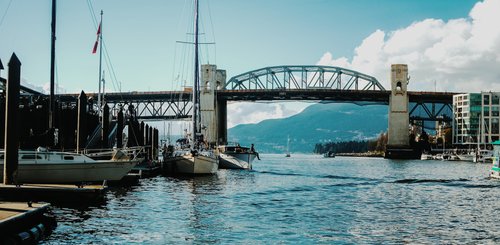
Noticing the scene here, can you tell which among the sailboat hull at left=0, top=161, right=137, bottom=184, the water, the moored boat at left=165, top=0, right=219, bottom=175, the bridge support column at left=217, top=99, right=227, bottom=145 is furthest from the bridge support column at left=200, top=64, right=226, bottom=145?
the sailboat hull at left=0, top=161, right=137, bottom=184

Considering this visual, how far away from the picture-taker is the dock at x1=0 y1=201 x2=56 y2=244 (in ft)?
61.6

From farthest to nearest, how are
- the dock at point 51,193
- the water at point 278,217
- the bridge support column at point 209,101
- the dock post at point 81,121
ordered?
1. the bridge support column at point 209,101
2. the dock post at point 81,121
3. the dock at point 51,193
4. the water at point 278,217

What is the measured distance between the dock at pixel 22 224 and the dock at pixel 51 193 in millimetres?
4272

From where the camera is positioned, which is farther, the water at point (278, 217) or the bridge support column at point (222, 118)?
the bridge support column at point (222, 118)

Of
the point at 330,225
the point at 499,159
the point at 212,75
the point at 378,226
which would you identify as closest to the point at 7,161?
the point at 330,225

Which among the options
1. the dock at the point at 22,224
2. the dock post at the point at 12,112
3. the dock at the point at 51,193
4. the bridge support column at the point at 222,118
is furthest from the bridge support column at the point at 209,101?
the dock at the point at 22,224

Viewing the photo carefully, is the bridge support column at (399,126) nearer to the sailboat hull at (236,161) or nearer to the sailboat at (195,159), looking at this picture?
the sailboat hull at (236,161)

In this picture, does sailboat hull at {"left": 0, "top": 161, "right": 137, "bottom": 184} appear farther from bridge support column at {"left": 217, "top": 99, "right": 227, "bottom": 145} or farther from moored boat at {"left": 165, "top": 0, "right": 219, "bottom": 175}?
bridge support column at {"left": 217, "top": 99, "right": 227, "bottom": 145}

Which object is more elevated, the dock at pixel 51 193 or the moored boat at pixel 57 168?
the moored boat at pixel 57 168

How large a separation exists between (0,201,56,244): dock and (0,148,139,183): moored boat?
40.5 ft

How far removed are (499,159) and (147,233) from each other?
171 feet

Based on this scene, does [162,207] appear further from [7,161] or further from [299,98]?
[299,98]

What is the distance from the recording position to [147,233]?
950 inches

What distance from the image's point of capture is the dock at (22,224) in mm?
18777
